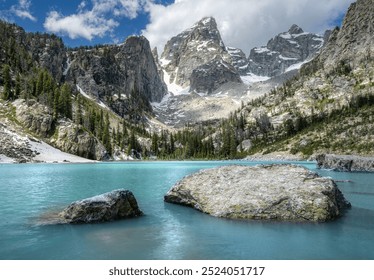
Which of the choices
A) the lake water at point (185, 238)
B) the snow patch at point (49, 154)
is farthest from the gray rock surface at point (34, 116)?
the lake water at point (185, 238)

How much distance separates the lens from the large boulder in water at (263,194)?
22.0 meters

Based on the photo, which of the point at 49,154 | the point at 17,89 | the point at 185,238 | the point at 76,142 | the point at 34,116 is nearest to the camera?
the point at 185,238

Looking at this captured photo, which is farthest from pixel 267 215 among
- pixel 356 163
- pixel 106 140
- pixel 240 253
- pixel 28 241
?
pixel 106 140

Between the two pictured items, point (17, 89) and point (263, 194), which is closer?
point (263, 194)

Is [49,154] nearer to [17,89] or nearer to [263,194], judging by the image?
[17,89]

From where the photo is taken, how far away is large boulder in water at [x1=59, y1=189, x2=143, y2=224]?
2181 cm

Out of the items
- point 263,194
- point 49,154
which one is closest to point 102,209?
point 263,194

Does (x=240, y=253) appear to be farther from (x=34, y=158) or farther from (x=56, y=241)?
(x=34, y=158)

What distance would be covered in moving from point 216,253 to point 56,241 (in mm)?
8496

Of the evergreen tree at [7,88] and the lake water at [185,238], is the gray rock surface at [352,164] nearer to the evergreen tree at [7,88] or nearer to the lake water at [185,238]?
the lake water at [185,238]

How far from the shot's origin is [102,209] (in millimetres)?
22344

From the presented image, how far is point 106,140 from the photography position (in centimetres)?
19375

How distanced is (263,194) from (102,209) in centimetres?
1142

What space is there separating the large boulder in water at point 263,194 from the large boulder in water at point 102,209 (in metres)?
5.81
